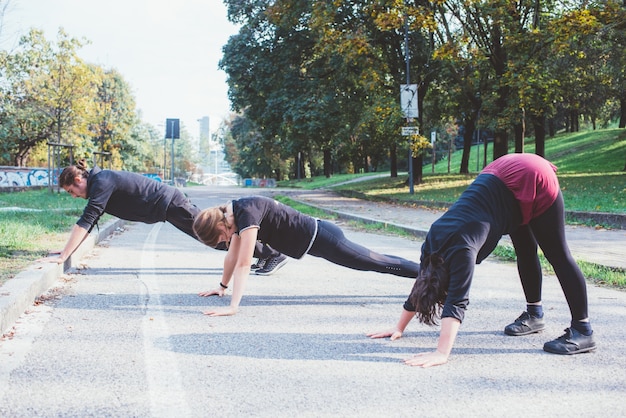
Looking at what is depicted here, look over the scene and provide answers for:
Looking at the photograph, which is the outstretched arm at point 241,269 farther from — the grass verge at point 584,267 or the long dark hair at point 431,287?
the grass verge at point 584,267

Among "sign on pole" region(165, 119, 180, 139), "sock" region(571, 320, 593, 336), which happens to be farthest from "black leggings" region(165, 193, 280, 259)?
"sign on pole" region(165, 119, 180, 139)

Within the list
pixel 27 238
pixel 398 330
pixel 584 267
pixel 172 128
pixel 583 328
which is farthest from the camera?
pixel 172 128

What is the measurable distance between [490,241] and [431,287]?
20.8 inches

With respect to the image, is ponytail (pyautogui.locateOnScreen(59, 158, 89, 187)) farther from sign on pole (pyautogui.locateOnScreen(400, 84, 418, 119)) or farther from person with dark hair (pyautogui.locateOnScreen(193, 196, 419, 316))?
sign on pole (pyautogui.locateOnScreen(400, 84, 418, 119))

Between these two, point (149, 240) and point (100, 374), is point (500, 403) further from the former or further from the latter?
point (149, 240)

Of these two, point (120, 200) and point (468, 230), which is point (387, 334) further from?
point (120, 200)

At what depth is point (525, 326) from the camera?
14.7 ft

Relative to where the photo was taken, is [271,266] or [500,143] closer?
[271,266]

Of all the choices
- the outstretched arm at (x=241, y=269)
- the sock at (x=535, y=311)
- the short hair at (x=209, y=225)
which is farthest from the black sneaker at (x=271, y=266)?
the sock at (x=535, y=311)

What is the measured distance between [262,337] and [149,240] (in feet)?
22.9

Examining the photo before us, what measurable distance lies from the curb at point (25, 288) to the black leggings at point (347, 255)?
2.40m

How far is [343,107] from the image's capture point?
27.0 m

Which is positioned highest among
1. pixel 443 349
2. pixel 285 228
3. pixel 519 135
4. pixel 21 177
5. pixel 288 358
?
pixel 519 135

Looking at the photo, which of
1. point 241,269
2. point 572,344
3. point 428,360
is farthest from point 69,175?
point 572,344
